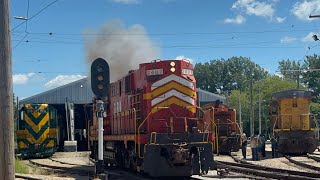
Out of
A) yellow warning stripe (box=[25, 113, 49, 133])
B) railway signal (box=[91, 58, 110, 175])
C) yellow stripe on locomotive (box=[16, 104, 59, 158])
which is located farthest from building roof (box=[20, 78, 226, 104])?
railway signal (box=[91, 58, 110, 175])

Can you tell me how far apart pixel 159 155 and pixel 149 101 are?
2.24 meters

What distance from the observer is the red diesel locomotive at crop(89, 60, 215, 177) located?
1390cm

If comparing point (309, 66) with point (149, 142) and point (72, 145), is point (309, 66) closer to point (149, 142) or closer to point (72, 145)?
point (72, 145)

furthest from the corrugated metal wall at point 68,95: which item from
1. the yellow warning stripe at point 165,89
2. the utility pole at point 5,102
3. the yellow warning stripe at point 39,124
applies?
the utility pole at point 5,102

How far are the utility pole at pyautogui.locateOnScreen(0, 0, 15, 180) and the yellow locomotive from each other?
2184 cm

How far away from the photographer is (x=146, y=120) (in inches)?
604

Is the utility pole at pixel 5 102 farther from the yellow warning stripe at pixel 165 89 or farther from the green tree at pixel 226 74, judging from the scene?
the green tree at pixel 226 74

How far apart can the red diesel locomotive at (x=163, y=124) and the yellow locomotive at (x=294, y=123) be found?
43.3 feet

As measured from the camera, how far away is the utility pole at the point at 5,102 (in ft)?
28.5

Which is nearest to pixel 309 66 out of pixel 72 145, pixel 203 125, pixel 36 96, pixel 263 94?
pixel 263 94

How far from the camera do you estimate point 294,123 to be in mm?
29312

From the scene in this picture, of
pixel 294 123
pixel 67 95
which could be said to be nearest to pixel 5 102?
pixel 294 123

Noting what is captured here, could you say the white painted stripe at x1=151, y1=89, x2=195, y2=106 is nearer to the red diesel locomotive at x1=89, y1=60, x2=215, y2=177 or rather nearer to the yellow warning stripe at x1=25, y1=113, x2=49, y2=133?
the red diesel locomotive at x1=89, y1=60, x2=215, y2=177

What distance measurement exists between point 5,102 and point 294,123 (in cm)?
2353
